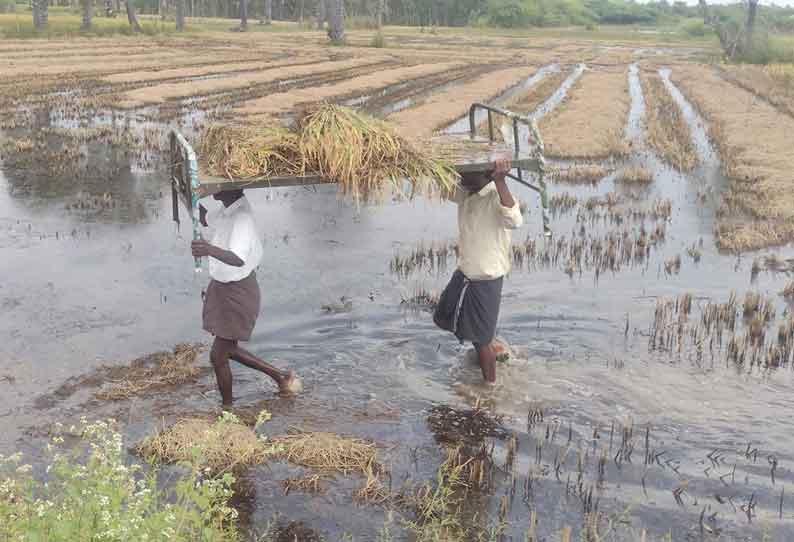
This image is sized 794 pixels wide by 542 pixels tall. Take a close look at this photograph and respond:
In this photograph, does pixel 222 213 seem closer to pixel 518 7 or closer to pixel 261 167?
pixel 261 167

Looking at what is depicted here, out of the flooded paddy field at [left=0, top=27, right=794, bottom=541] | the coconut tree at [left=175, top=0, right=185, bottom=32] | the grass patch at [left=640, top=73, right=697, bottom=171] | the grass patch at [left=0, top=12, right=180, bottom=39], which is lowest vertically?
the flooded paddy field at [left=0, top=27, right=794, bottom=541]

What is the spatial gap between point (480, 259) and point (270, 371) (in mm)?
1563

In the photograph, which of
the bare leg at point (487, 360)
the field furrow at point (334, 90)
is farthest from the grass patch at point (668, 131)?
→ the bare leg at point (487, 360)

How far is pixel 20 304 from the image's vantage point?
7223 millimetres

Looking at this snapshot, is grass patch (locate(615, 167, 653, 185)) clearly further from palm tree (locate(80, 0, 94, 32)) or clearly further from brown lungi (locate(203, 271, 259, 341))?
palm tree (locate(80, 0, 94, 32))

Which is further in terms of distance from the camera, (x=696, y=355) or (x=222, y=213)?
(x=696, y=355)

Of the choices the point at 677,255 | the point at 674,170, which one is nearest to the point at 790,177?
the point at 674,170

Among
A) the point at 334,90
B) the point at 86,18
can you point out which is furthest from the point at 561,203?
the point at 86,18

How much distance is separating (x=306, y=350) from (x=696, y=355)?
302cm

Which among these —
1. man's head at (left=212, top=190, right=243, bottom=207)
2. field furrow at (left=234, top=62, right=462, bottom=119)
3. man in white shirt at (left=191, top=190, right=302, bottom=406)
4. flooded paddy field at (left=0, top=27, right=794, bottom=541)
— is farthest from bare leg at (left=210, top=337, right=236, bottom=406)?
field furrow at (left=234, top=62, right=462, bottom=119)

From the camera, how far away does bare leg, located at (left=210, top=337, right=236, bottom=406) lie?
5.27 meters

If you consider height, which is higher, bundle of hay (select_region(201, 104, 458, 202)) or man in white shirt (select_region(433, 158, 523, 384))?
bundle of hay (select_region(201, 104, 458, 202))

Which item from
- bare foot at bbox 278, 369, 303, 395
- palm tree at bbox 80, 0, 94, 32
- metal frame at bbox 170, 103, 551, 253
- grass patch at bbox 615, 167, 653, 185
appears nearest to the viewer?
metal frame at bbox 170, 103, 551, 253

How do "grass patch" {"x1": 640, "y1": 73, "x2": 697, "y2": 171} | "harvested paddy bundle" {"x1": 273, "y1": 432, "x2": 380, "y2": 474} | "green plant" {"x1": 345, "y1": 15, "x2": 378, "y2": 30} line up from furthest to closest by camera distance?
"green plant" {"x1": 345, "y1": 15, "x2": 378, "y2": 30} < "grass patch" {"x1": 640, "y1": 73, "x2": 697, "y2": 171} < "harvested paddy bundle" {"x1": 273, "y1": 432, "x2": 380, "y2": 474}
